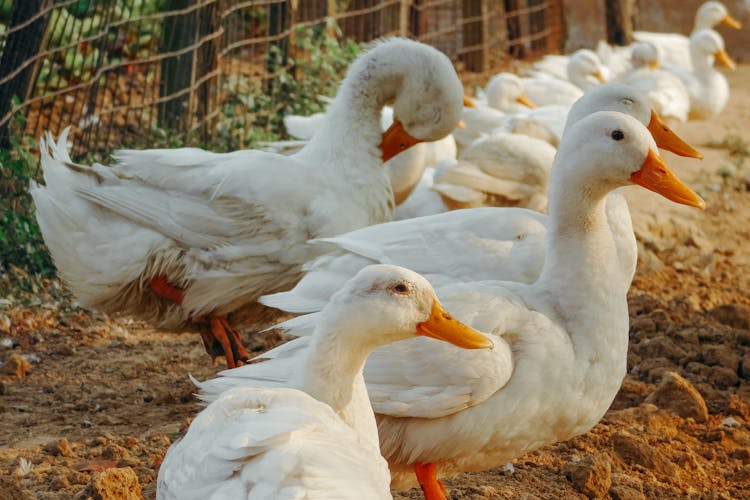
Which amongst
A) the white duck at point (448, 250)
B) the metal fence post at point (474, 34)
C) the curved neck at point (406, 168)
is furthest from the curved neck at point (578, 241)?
the metal fence post at point (474, 34)

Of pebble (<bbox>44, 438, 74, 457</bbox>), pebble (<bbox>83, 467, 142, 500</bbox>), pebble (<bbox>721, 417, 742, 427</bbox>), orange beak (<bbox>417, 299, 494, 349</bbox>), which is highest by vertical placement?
orange beak (<bbox>417, 299, 494, 349</bbox>)

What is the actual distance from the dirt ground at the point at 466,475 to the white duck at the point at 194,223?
1.51ft

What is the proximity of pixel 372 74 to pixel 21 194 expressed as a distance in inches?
80.6

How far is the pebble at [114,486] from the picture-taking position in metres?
3.82

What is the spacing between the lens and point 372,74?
18.8ft

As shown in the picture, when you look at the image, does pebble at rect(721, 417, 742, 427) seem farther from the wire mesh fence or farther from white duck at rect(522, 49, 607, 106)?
white duck at rect(522, 49, 607, 106)

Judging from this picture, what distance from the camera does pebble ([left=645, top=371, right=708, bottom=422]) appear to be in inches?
213

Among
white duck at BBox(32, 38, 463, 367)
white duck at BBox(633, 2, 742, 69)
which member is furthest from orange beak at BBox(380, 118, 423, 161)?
white duck at BBox(633, 2, 742, 69)

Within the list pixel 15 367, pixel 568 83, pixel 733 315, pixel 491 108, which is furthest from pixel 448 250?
pixel 568 83

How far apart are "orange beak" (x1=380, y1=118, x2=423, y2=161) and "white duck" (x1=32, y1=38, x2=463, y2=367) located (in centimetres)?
21

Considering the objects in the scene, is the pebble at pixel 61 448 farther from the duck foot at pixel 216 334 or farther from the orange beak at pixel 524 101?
the orange beak at pixel 524 101

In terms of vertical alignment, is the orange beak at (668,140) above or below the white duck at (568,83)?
above

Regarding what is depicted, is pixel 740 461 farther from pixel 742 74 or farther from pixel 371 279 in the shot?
pixel 742 74

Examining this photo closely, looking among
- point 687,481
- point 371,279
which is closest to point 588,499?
point 687,481
